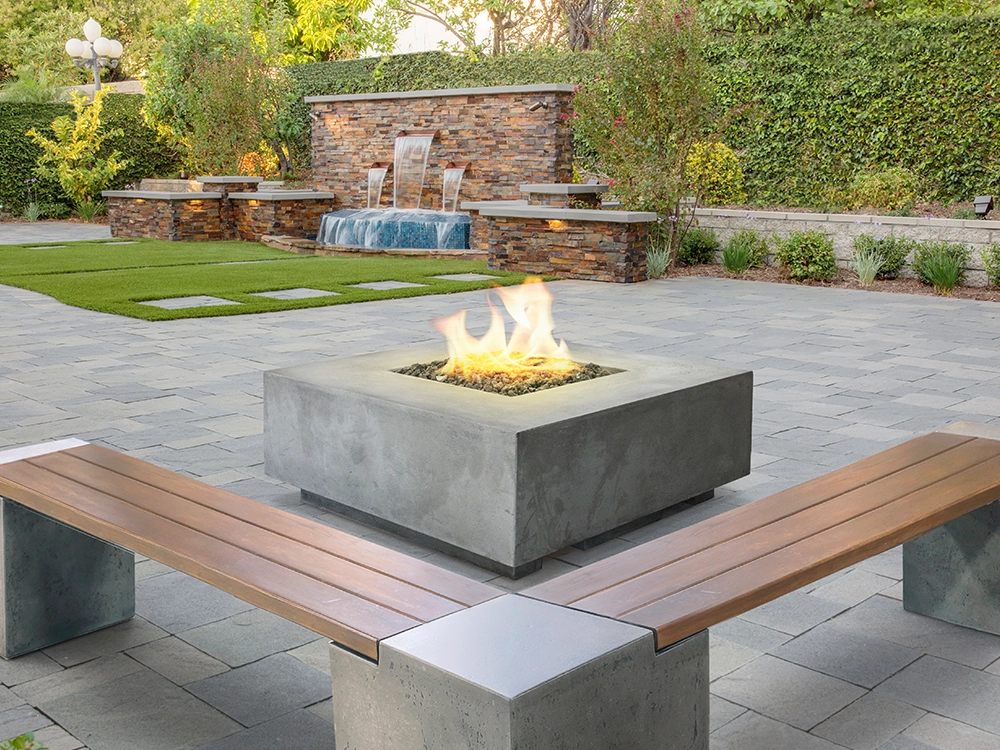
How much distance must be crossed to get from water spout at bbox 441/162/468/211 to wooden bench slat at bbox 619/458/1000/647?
13.2m

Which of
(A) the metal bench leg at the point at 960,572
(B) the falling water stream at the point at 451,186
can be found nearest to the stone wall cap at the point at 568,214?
(B) the falling water stream at the point at 451,186

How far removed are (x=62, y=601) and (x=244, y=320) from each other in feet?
19.7

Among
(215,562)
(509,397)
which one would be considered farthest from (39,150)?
(215,562)

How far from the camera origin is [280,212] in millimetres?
16469

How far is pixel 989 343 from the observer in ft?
25.6

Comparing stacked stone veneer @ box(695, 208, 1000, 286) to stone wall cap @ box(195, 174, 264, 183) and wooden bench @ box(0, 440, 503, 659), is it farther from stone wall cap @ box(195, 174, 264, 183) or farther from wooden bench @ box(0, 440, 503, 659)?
wooden bench @ box(0, 440, 503, 659)

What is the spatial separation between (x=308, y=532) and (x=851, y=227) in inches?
402

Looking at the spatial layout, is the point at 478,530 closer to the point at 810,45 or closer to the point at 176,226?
the point at 810,45

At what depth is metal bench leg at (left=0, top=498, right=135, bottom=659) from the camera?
9.64ft

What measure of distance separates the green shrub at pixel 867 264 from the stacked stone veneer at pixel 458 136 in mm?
4613

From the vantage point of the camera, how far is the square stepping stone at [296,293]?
10258 millimetres

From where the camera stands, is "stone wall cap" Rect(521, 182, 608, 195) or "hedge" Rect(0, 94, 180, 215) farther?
"hedge" Rect(0, 94, 180, 215)

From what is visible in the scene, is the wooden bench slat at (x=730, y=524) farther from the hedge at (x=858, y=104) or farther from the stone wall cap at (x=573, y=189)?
the stone wall cap at (x=573, y=189)

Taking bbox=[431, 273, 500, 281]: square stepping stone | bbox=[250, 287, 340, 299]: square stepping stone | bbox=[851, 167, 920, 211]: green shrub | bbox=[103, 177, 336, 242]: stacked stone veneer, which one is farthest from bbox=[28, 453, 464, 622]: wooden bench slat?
bbox=[103, 177, 336, 242]: stacked stone veneer
